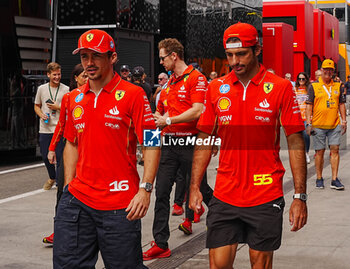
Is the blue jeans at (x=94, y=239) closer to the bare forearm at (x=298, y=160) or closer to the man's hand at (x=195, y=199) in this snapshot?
the man's hand at (x=195, y=199)

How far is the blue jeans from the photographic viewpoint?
4.23 meters

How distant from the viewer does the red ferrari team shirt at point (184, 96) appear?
7.06 m

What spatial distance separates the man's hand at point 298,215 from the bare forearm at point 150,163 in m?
0.85

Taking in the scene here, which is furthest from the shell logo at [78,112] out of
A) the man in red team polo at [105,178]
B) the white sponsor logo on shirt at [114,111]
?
the white sponsor logo on shirt at [114,111]

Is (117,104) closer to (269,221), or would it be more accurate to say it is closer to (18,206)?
(269,221)

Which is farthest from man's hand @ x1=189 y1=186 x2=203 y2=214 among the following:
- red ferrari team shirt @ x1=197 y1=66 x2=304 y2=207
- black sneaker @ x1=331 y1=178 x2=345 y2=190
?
black sneaker @ x1=331 y1=178 x2=345 y2=190

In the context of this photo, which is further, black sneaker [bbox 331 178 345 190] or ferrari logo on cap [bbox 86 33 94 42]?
black sneaker [bbox 331 178 345 190]

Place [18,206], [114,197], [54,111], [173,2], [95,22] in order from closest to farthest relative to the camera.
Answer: [114,197] < [18,206] < [54,111] < [95,22] < [173,2]

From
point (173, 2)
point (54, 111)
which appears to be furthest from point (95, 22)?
point (54, 111)

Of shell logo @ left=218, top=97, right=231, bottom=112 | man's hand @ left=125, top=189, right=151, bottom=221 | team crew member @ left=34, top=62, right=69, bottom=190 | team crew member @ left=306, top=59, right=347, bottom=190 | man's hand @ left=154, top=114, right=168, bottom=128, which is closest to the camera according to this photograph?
man's hand @ left=125, top=189, right=151, bottom=221

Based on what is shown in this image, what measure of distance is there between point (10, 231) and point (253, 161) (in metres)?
4.23

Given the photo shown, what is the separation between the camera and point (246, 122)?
4.45 m

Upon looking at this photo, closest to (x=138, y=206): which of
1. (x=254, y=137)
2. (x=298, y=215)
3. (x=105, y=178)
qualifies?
(x=105, y=178)

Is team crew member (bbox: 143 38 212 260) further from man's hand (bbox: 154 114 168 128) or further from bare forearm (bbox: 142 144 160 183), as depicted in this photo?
bare forearm (bbox: 142 144 160 183)
